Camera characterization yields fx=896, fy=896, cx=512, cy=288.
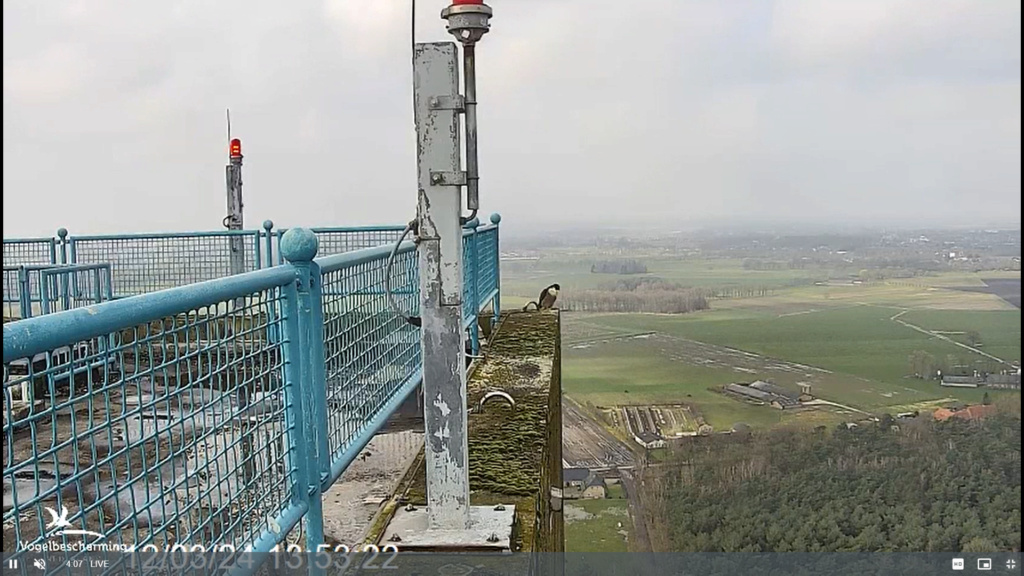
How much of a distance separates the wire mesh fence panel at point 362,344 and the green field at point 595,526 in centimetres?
292

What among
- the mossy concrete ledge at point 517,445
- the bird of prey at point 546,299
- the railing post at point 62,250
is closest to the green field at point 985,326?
the mossy concrete ledge at point 517,445

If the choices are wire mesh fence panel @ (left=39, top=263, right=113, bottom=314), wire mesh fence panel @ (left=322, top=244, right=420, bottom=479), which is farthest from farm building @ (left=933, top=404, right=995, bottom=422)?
wire mesh fence panel @ (left=39, top=263, right=113, bottom=314)

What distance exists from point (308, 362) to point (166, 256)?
7529 millimetres

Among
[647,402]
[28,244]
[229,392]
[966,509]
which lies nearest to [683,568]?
[966,509]

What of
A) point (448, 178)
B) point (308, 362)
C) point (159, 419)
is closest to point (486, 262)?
point (448, 178)

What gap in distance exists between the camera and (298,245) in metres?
2.55

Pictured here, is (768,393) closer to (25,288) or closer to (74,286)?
(74,286)

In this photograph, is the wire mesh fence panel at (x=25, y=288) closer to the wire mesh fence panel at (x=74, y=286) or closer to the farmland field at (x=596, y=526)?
the wire mesh fence panel at (x=74, y=286)

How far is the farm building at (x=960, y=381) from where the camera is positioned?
5.16 meters

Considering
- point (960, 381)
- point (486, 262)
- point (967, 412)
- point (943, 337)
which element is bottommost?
point (967, 412)

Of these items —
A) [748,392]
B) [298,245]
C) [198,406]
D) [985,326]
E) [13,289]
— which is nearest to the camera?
[198,406]

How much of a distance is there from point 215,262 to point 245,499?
8009 mm

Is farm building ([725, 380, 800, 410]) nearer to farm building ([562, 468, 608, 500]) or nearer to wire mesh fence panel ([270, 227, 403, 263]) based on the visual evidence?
farm building ([562, 468, 608, 500])

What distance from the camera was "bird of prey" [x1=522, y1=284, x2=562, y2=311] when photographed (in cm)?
926
